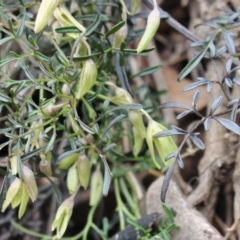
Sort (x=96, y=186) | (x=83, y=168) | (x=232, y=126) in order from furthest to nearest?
(x=96, y=186), (x=83, y=168), (x=232, y=126)

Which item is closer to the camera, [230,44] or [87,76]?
[87,76]

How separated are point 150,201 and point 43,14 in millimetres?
443

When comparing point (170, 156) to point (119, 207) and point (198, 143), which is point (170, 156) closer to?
point (198, 143)

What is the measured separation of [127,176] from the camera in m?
1.15

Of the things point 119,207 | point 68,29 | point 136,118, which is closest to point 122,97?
point 136,118

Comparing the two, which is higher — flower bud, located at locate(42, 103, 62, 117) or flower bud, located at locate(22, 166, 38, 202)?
flower bud, located at locate(42, 103, 62, 117)

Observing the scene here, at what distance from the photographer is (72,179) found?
96 cm

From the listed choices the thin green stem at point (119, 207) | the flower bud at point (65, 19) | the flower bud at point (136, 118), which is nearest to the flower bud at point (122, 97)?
the flower bud at point (136, 118)

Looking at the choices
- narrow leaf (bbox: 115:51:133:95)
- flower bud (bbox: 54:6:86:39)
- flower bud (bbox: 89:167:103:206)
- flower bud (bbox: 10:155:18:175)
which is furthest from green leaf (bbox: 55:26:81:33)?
flower bud (bbox: 89:167:103:206)

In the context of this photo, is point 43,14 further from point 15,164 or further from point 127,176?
point 127,176

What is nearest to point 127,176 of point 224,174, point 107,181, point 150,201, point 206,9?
point 150,201

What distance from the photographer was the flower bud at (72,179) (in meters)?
0.95

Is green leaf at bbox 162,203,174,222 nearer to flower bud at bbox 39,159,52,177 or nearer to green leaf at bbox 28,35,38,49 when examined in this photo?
flower bud at bbox 39,159,52,177

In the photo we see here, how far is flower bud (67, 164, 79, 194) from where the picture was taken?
954 millimetres
